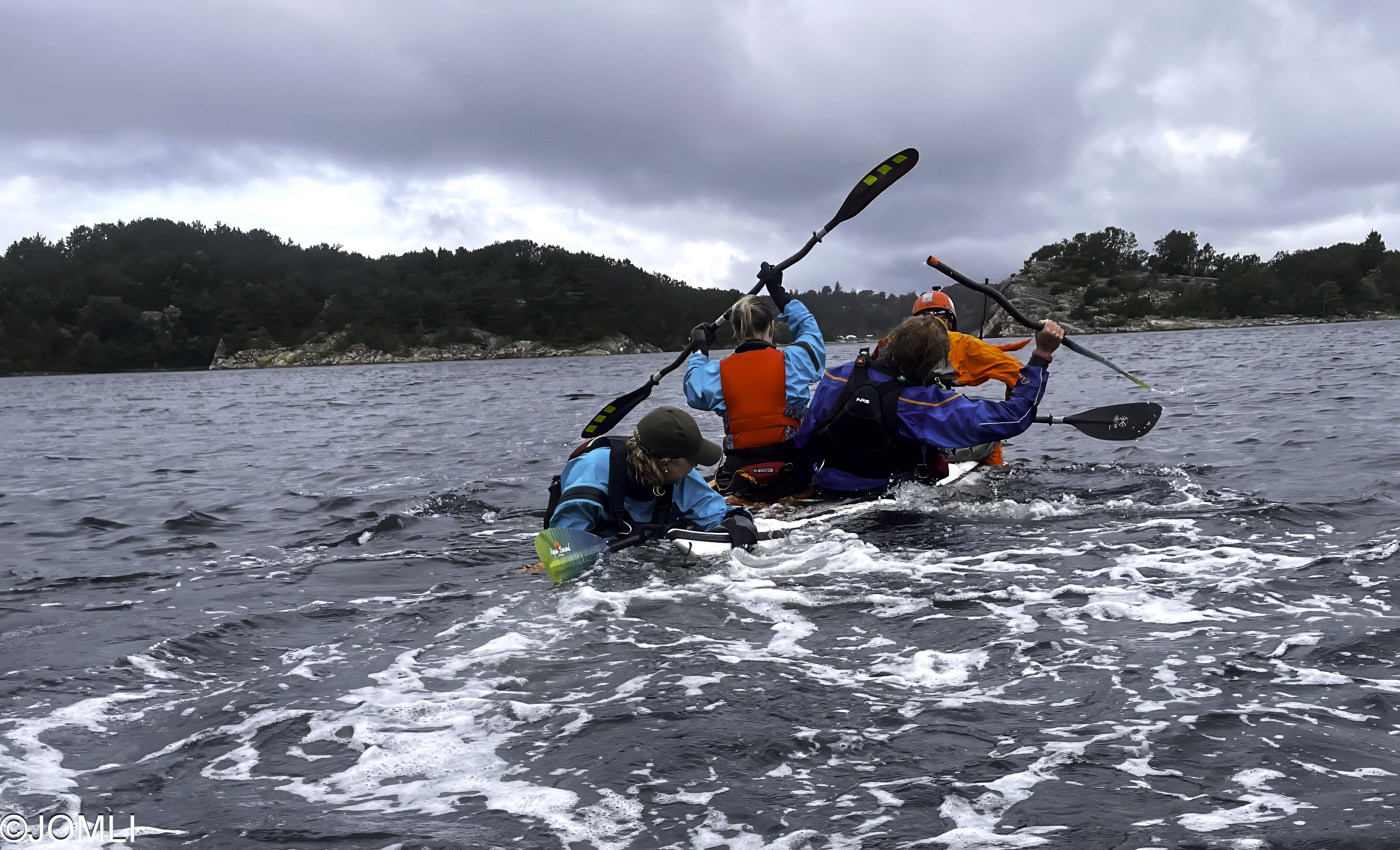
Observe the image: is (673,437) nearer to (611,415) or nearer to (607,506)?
(607,506)

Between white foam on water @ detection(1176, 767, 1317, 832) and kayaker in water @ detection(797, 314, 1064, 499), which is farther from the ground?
kayaker in water @ detection(797, 314, 1064, 499)

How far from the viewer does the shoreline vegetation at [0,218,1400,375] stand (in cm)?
10481

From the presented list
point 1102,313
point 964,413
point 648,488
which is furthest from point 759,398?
point 1102,313

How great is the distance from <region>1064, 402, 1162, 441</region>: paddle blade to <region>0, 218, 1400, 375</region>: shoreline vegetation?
350ft

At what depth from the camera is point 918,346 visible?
7.71 m

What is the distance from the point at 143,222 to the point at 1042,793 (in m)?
156

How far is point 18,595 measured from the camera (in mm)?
6543

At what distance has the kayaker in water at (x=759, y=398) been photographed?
8414 millimetres

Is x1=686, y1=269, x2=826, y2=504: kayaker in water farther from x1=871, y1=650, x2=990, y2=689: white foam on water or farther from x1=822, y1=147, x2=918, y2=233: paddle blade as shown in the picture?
x1=871, y1=650, x2=990, y2=689: white foam on water

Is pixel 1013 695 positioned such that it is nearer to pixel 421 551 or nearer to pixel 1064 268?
pixel 421 551

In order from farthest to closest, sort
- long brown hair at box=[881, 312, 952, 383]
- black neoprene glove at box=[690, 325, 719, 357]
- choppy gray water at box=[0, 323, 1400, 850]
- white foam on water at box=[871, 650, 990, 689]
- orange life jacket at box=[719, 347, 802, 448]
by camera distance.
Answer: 1. black neoprene glove at box=[690, 325, 719, 357]
2. orange life jacket at box=[719, 347, 802, 448]
3. long brown hair at box=[881, 312, 952, 383]
4. white foam on water at box=[871, 650, 990, 689]
5. choppy gray water at box=[0, 323, 1400, 850]

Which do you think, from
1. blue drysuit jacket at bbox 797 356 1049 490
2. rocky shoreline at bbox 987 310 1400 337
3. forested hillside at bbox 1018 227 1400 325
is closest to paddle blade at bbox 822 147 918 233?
blue drysuit jacket at bbox 797 356 1049 490

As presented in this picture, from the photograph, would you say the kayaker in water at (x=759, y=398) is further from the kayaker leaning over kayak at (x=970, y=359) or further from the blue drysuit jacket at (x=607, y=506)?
the blue drysuit jacket at (x=607, y=506)

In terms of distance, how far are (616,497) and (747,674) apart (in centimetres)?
210
